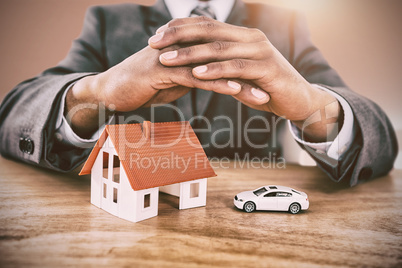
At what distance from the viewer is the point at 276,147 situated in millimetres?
2176

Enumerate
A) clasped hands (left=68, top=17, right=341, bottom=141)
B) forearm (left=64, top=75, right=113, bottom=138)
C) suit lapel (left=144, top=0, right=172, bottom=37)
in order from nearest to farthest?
1. clasped hands (left=68, top=17, right=341, bottom=141)
2. forearm (left=64, top=75, right=113, bottom=138)
3. suit lapel (left=144, top=0, right=172, bottom=37)

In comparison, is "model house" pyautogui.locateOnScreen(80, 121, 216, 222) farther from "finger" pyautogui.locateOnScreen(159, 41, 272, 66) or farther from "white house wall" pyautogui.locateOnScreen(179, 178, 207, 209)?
"finger" pyautogui.locateOnScreen(159, 41, 272, 66)

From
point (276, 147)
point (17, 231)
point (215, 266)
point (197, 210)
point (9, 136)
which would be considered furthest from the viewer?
point (276, 147)

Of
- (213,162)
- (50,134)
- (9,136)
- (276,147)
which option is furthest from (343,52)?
(9,136)

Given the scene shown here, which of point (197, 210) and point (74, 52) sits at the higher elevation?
point (74, 52)

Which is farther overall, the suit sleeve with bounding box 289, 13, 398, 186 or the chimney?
the suit sleeve with bounding box 289, 13, 398, 186

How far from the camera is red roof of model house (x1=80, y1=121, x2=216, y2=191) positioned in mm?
1211

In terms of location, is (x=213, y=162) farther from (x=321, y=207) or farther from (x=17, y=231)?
(x=17, y=231)

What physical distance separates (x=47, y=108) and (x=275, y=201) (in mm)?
1108

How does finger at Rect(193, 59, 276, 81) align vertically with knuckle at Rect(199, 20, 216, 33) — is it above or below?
below

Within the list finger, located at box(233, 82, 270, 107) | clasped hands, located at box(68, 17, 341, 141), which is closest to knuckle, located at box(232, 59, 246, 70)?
clasped hands, located at box(68, 17, 341, 141)

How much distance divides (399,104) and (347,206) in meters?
1.26

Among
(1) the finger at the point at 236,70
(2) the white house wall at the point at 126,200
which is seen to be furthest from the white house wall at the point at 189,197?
(1) the finger at the point at 236,70

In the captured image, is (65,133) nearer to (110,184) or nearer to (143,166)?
(110,184)
